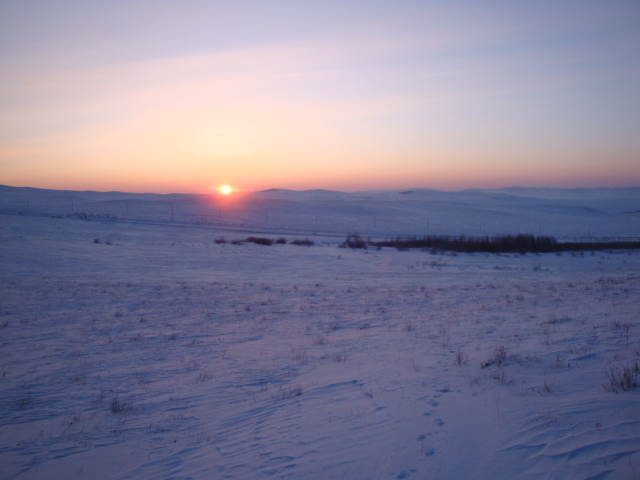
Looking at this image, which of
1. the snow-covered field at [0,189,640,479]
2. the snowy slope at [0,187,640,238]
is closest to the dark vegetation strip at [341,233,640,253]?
the snowy slope at [0,187,640,238]

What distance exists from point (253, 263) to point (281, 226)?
2762cm

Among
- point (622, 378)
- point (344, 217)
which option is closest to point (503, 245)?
point (622, 378)

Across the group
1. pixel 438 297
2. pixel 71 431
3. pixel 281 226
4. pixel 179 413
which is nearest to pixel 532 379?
pixel 179 413

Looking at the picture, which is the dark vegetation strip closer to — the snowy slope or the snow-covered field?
the snowy slope

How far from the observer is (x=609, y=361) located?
565 centimetres

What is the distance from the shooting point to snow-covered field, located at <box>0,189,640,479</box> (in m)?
3.93

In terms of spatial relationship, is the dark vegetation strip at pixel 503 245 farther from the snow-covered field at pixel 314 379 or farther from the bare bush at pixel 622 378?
the bare bush at pixel 622 378

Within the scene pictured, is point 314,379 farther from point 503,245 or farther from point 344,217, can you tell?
point 344,217

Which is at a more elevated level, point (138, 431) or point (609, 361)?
point (609, 361)

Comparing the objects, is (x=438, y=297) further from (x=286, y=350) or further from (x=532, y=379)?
(x=532, y=379)

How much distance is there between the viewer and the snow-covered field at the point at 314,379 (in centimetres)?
393

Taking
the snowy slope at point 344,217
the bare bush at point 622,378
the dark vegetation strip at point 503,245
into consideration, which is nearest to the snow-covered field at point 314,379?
the bare bush at point 622,378

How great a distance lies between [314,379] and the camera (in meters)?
6.24

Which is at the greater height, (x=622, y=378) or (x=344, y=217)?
(x=344, y=217)
